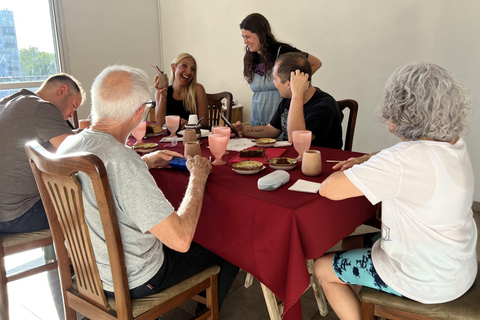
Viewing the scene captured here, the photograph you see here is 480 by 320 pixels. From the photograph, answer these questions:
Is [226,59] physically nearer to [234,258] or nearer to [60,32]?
[60,32]

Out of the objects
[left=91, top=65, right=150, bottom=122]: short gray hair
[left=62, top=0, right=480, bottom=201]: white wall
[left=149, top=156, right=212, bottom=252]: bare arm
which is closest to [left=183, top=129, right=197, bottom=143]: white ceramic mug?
[left=149, top=156, right=212, bottom=252]: bare arm

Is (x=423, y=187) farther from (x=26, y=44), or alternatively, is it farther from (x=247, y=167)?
(x=26, y=44)

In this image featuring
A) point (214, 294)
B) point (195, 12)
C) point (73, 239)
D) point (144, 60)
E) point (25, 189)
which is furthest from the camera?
point (144, 60)

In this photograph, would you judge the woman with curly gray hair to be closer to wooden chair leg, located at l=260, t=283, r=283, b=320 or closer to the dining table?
the dining table

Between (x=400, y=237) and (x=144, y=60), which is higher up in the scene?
(x=144, y=60)

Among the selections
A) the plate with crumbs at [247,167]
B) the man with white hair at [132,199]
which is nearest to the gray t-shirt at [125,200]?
the man with white hair at [132,199]

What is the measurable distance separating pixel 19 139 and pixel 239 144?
1.03m

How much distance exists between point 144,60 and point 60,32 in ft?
3.88

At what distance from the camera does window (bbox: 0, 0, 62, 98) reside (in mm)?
3990

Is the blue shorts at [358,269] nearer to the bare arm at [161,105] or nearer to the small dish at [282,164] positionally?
the small dish at [282,164]

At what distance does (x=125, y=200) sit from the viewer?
1.02 m

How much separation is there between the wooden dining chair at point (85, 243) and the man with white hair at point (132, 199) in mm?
28

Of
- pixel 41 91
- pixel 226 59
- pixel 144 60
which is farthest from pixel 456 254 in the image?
pixel 144 60

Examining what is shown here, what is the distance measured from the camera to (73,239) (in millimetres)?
1125
